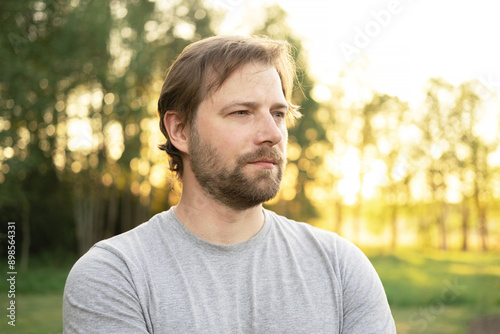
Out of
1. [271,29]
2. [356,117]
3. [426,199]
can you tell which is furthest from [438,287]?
[271,29]

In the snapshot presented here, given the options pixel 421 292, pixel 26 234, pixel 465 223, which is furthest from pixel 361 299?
pixel 26 234

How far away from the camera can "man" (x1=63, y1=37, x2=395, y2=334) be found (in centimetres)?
152

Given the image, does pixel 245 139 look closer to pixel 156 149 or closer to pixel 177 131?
pixel 177 131

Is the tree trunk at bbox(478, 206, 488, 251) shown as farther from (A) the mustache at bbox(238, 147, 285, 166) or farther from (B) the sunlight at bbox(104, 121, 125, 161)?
(A) the mustache at bbox(238, 147, 285, 166)

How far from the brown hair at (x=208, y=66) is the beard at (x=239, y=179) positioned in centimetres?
21

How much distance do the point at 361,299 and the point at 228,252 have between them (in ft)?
1.57

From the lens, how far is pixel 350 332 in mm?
1616

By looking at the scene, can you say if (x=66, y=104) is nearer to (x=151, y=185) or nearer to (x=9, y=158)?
(x=9, y=158)

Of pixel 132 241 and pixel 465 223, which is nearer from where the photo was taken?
pixel 132 241

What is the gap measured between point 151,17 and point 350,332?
15.4 m

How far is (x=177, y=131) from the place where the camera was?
203 centimetres

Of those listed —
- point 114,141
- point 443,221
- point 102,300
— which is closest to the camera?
point 102,300

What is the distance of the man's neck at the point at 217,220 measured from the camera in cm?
175

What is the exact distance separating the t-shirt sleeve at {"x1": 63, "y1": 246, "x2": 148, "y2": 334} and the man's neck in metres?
0.31
